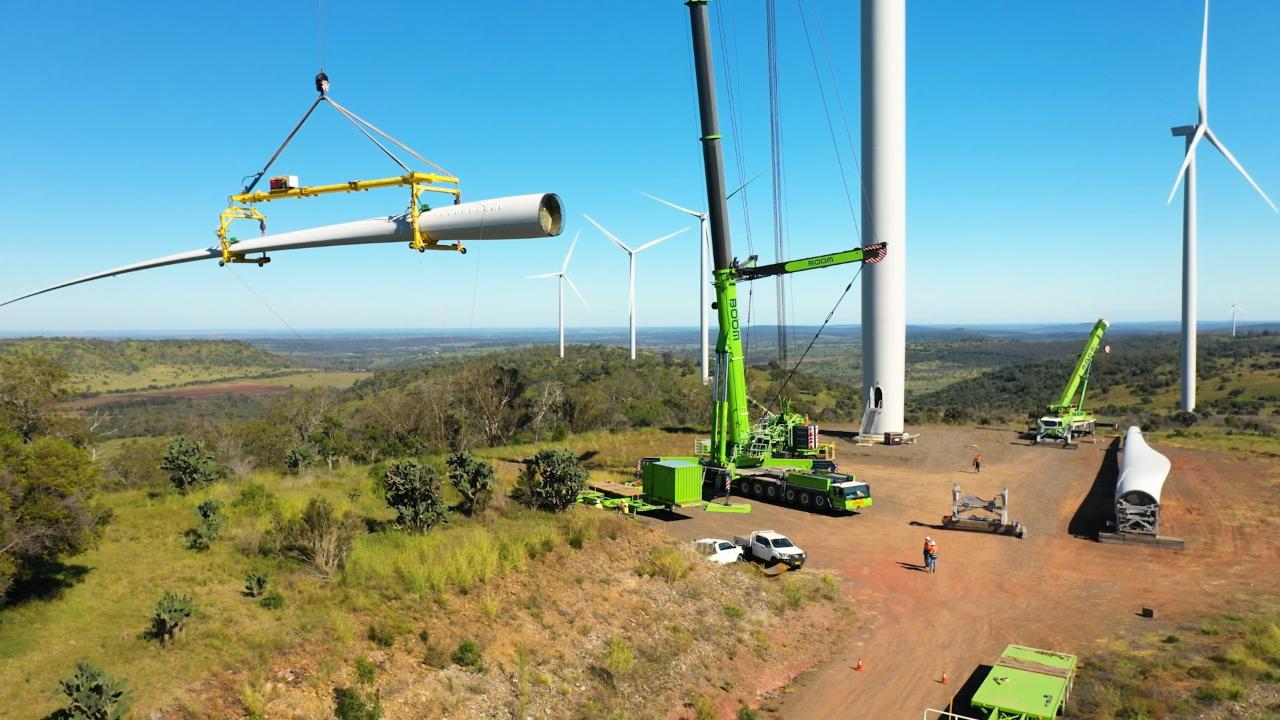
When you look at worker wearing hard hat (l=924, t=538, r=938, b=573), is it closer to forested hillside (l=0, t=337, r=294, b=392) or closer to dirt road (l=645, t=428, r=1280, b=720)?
dirt road (l=645, t=428, r=1280, b=720)

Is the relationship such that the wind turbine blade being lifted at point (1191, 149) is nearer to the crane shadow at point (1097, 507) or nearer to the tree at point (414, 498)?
the crane shadow at point (1097, 507)

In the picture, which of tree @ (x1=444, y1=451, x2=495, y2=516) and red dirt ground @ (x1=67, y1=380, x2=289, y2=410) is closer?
tree @ (x1=444, y1=451, x2=495, y2=516)

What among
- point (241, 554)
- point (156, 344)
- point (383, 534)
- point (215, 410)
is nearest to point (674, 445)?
point (383, 534)

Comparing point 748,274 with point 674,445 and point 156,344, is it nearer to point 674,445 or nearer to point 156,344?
point 674,445

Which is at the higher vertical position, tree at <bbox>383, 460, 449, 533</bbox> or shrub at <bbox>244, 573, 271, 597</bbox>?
tree at <bbox>383, 460, 449, 533</bbox>

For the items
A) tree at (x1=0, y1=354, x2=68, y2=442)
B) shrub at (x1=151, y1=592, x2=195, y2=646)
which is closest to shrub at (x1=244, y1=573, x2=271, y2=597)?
shrub at (x1=151, y1=592, x2=195, y2=646)

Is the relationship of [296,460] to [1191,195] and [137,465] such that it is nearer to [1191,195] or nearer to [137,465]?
[137,465]
